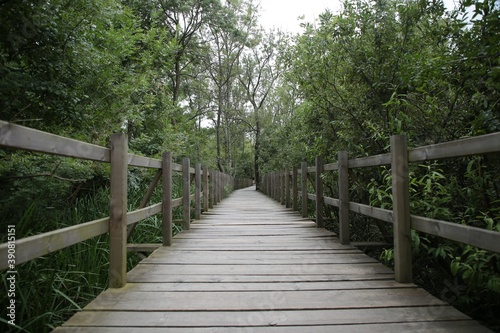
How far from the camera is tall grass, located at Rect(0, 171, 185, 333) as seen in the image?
2320 mm

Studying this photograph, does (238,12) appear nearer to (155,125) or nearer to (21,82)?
(155,125)

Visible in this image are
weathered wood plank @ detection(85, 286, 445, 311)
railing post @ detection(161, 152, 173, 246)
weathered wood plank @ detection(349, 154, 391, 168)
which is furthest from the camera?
railing post @ detection(161, 152, 173, 246)

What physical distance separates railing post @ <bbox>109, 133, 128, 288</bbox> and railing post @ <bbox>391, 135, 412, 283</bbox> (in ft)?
6.99

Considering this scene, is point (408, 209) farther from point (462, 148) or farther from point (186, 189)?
point (186, 189)

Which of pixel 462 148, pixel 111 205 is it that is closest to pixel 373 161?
pixel 462 148

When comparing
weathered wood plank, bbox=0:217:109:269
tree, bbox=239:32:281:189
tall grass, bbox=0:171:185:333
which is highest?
tree, bbox=239:32:281:189

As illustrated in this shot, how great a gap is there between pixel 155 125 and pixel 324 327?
8383 mm

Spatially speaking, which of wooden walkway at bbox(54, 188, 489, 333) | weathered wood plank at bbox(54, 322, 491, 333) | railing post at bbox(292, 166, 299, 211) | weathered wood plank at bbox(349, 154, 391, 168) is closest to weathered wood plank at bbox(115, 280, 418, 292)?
wooden walkway at bbox(54, 188, 489, 333)

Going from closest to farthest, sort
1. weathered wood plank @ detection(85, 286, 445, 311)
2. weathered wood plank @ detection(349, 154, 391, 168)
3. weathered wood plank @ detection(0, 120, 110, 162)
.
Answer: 1. weathered wood plank @ detection(0, 120, 110, 162)
2. weathered wood plank @ detection(85, 286, 445, 311)
3. weathered wood plank @ detection(349, 154, 391, 168)

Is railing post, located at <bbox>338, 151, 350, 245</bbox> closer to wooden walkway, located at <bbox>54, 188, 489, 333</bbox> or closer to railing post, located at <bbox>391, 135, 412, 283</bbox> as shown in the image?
wooden walkway, located at <bbox>54, 188, 489, 333</bbox>

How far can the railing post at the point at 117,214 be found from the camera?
7.70 ft

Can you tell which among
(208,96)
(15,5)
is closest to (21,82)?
(15,5)

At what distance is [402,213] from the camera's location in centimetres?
239

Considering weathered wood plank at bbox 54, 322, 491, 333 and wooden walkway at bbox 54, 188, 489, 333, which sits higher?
wooden walkway at bbox 54, 188, 489, 333
